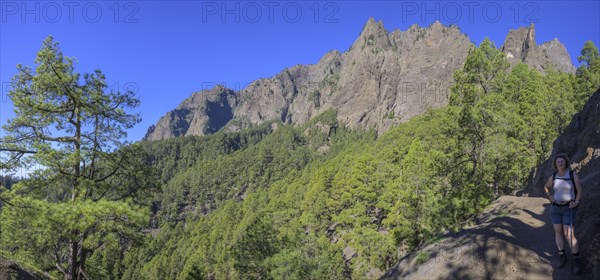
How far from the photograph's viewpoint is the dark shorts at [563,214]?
19.6ft

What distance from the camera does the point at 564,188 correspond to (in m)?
5.98

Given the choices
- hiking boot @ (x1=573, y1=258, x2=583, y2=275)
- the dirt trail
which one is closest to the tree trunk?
the dirt trail

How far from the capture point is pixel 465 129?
56.6 ft

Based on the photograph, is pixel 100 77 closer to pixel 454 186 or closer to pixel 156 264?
pixel 454 186

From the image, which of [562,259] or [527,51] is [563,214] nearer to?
[562,259]

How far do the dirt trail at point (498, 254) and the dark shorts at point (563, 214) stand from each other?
2.97 feet

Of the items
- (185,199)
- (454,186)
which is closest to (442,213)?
(454,186)

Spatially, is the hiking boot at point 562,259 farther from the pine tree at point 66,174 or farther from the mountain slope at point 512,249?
the pine tree at point 66,174

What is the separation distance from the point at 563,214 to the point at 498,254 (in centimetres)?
190

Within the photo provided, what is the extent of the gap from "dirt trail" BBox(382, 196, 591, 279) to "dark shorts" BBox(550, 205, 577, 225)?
90cm

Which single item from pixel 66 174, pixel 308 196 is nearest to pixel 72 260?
pixel 66 174

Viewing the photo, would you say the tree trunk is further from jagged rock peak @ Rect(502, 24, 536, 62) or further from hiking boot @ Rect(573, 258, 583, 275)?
jagged rock peak @ Rect(502, 24, 536, 62)

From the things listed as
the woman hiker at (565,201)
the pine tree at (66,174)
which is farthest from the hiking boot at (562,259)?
the pine tree at (66,174)

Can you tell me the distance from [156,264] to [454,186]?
7212 cm
